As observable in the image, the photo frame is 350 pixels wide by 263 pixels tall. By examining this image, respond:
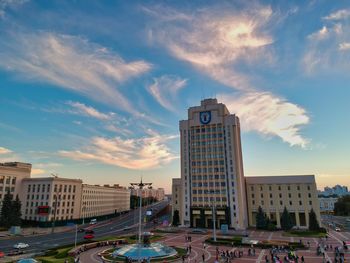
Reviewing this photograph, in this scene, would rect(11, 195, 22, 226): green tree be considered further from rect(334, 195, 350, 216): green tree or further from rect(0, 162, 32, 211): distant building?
rect(334, 195, 350, 216): green tree

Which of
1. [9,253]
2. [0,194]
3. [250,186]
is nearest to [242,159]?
[250,186]

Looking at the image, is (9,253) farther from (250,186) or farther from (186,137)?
(250,186)

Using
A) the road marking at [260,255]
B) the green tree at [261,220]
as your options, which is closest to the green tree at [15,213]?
the road marking at [260,255]

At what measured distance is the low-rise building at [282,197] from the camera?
319 ft

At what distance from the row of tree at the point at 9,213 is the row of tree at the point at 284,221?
87796mm

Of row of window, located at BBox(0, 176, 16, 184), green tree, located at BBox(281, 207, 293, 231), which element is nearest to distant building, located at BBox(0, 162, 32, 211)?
row of window, located at BBox(0, 176, 16, 184)

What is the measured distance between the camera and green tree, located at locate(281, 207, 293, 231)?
90.1m

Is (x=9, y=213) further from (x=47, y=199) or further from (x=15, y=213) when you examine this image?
(x=47, y=199)

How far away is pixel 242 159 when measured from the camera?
114m

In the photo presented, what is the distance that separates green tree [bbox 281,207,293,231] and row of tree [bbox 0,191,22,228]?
9483 cm

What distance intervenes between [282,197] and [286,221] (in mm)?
12456

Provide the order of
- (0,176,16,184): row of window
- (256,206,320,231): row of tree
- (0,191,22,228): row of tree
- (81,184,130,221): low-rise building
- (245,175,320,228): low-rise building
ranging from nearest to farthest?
(0,191,22,228): row of tree, (256,206,320,231): row of tree, (245,175,320,228): low-rise building, (0,176,16,184): row of window, (81,184,130,221): low-rise building

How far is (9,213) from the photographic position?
88.8 meters

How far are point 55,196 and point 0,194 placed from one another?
19.4m
